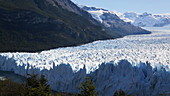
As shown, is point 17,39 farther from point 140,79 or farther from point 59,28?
point 140,79

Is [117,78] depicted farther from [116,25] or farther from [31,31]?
[116,25]

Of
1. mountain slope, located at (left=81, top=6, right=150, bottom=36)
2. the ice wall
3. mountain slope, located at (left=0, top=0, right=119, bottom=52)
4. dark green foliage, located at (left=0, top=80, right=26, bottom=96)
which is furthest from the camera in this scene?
mountain slope, located at (left=81, top=6, right=150, bottom=36)

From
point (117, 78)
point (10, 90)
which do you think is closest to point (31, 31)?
point (10, 90)

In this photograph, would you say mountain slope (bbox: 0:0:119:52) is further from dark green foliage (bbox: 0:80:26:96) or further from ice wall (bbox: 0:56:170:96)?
ice wall (bbox: 0:56:170:96)

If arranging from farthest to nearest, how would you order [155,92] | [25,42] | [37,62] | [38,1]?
[38,1]
[25,42]
[37,62]
[155,92]

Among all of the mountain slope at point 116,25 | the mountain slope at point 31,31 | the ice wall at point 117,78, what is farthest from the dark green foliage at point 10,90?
the mountain slope at point 116,25

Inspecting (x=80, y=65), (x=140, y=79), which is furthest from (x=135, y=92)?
(x=80, y=65)

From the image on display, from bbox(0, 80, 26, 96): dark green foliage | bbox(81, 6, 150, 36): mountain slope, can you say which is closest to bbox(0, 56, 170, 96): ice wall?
bbox(0, 80, 26, 96): dark green foliage

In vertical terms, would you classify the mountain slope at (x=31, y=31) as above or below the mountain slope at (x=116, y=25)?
below

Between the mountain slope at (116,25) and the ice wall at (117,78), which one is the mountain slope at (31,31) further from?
the mountain slope at (116,25)

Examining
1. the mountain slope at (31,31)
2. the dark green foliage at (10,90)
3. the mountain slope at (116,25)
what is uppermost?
the mountain slope at (116,25)

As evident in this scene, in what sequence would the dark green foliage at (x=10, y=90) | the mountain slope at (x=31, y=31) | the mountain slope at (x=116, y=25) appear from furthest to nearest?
1. the mountain slope at (x=116, y=25)
2. the mountain slope at (x=31, y=31)
3. the dark green foliage at (x=10, y=90)
